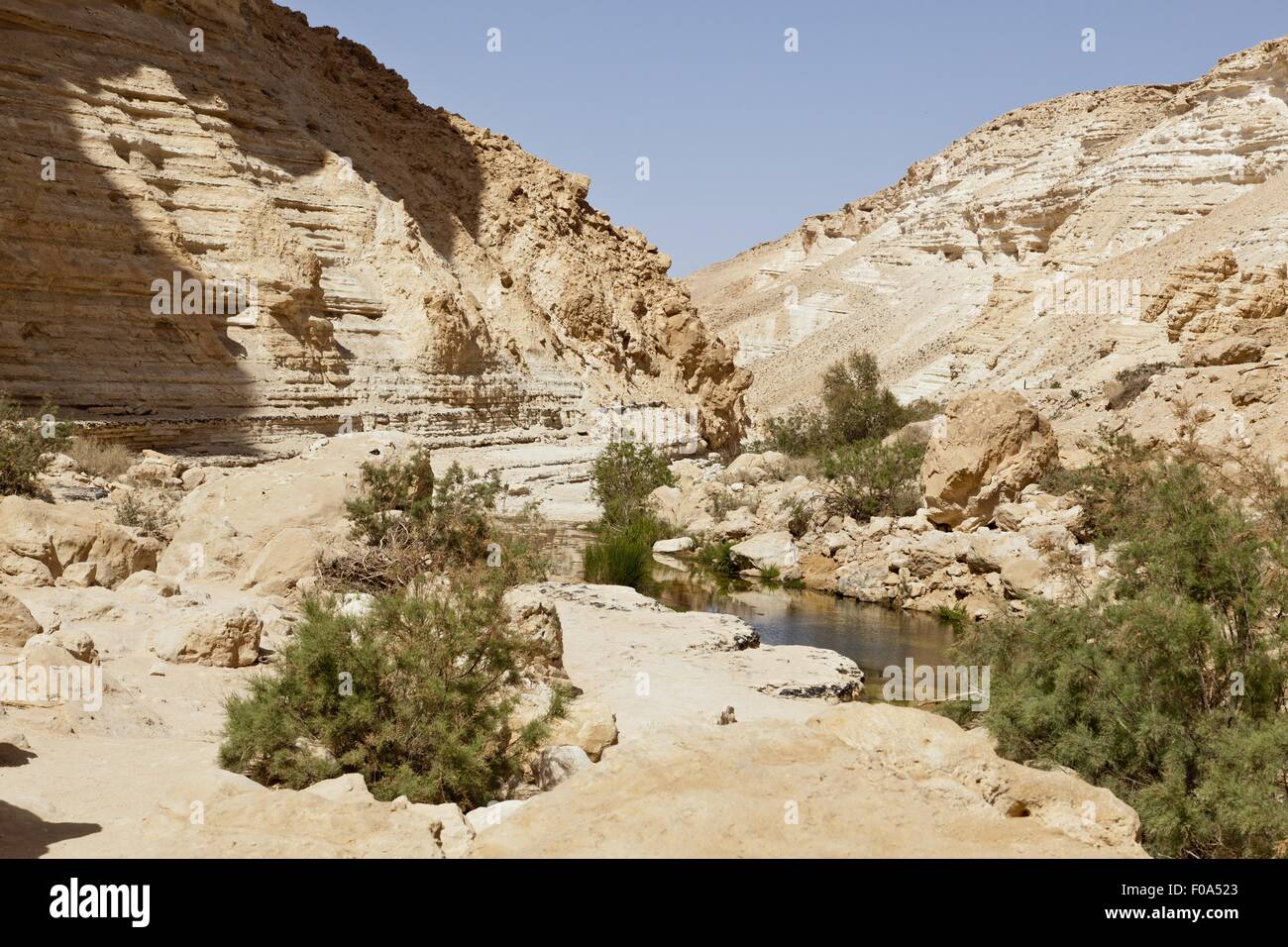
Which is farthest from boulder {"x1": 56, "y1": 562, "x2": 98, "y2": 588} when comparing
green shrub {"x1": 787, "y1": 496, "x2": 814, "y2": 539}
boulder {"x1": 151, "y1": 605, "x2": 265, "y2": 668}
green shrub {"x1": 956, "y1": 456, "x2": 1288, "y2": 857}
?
green shrub {"x1": 787, "y1": 496, "x2": 814, "y2": 539}

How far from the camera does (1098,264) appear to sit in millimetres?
51094

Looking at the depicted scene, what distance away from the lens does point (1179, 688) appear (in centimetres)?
648

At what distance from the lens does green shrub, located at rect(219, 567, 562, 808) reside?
5824 millimetres

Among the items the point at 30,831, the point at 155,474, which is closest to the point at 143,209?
the point at 155,474

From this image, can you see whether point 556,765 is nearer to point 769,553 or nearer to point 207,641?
point 207,641

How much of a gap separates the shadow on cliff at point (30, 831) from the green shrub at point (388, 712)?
1198 mm

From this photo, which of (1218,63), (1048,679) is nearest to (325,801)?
A: (1048,679)

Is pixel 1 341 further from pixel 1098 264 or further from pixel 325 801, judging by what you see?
pixel 1098 264

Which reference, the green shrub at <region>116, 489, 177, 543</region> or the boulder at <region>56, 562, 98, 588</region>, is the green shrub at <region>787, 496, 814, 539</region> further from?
the boulder at <region>56, 562, 98, 588</region>

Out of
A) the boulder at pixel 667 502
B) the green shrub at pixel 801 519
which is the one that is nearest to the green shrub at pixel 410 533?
the green shrub at pixel 801 519

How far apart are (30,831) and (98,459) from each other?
13784mm

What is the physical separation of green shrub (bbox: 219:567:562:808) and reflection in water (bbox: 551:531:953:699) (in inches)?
220

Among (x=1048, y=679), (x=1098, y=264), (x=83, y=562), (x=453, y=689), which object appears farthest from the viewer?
(x=1098, y=264)
